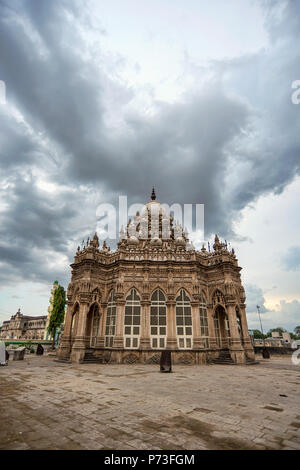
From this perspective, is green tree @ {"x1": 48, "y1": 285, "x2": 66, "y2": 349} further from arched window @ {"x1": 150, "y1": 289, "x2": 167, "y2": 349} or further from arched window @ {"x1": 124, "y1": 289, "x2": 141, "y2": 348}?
arched window @ {"x1": 150, "y1": 289, "x2": 167, "y2": 349}

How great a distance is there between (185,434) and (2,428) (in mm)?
4570

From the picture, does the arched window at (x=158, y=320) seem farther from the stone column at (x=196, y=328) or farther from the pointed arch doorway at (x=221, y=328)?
the pointed arch doorway at (x=221, y=328)

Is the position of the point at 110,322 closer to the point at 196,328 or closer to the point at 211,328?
the point at 196,328

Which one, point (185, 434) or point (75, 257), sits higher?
point (75, 257)

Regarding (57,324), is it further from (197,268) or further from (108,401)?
(108,401)

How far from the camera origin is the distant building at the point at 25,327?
117 metres

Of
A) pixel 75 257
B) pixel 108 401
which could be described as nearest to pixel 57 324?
pixel 75 257

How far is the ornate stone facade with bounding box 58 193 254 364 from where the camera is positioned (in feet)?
78.9

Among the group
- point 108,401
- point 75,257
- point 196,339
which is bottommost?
point 108,401

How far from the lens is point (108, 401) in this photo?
349 inches

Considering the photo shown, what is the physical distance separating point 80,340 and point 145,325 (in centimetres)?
669

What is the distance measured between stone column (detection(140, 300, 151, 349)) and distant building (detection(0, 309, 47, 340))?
108513mm
